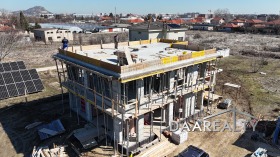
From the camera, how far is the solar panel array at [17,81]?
29.2m

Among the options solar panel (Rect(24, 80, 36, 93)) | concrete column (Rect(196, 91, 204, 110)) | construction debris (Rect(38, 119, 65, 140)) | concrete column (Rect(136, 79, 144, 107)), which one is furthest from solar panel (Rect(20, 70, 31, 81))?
concrete column (Rect(196, 91, 204, 110))

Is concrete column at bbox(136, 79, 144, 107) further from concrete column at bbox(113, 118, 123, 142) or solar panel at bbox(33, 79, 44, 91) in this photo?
solar panel at bbox(33, 79, 44, 91)

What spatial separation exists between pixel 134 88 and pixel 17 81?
62.1 ft

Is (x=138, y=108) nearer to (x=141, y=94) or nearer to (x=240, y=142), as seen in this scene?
(x=141, y=94)

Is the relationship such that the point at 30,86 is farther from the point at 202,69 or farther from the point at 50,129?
the point at 202,69

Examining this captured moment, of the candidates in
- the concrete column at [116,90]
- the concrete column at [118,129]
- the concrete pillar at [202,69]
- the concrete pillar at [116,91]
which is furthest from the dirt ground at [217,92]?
the concrete pillar at [202,69]

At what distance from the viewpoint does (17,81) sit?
98.5ft

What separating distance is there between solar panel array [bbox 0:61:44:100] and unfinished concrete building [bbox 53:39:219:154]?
906 cm

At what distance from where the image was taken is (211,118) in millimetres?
24625

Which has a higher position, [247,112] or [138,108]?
[138,108]

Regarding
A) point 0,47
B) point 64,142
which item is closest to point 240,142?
point 64,142

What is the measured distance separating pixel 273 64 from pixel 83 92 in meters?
41.6

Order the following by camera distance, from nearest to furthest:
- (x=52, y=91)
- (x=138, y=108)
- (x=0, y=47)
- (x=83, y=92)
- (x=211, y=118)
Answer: (x=138, y=108)
(x=83, y=92)
(x=211, y=118)
(x=52, y=91)
(x=0, y=47)

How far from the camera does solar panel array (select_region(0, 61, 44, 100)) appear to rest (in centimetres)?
2919
